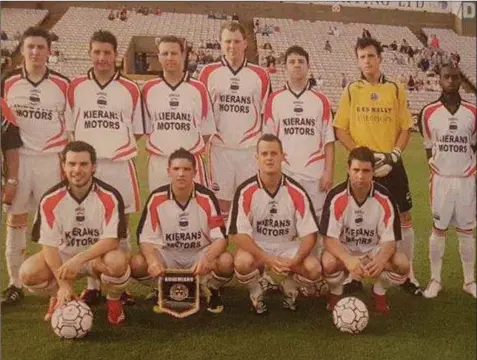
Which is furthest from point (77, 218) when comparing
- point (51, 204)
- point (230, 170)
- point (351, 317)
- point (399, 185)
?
point (399, 185)

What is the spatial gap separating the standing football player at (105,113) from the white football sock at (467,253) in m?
1.56

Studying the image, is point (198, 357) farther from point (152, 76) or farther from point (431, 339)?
point (152, 76)

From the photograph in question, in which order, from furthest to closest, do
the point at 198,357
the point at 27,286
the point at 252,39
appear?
the point at 252,39, the point at 27,286, the point at 198,357

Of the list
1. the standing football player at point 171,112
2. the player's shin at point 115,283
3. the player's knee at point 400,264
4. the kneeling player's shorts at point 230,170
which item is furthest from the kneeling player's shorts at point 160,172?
the player's knee at point 400,264

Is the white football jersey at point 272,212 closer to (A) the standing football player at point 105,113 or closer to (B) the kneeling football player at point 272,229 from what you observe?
(B) the kneeling football player at point 272,229

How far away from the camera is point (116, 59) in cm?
250

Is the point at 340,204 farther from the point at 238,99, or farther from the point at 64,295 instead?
the point at 64,295

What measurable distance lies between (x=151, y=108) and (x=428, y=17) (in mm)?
1327

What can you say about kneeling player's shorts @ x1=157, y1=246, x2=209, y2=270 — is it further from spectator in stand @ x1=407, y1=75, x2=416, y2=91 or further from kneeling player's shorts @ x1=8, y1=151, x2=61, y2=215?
spectator in stand @ x1=407, y1=75, x2=416, y2=91

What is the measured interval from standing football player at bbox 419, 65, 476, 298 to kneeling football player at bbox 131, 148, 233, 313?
3.29ft

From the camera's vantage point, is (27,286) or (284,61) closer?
(27,286)

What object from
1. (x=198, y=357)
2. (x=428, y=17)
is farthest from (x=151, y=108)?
(x=428, y=17)

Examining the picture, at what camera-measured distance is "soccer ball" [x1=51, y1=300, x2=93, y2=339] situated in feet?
7.31

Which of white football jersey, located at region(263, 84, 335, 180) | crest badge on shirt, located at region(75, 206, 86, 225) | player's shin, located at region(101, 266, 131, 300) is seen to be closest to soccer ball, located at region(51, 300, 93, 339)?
player's shin, located at region(101, 266, 131, 300)
